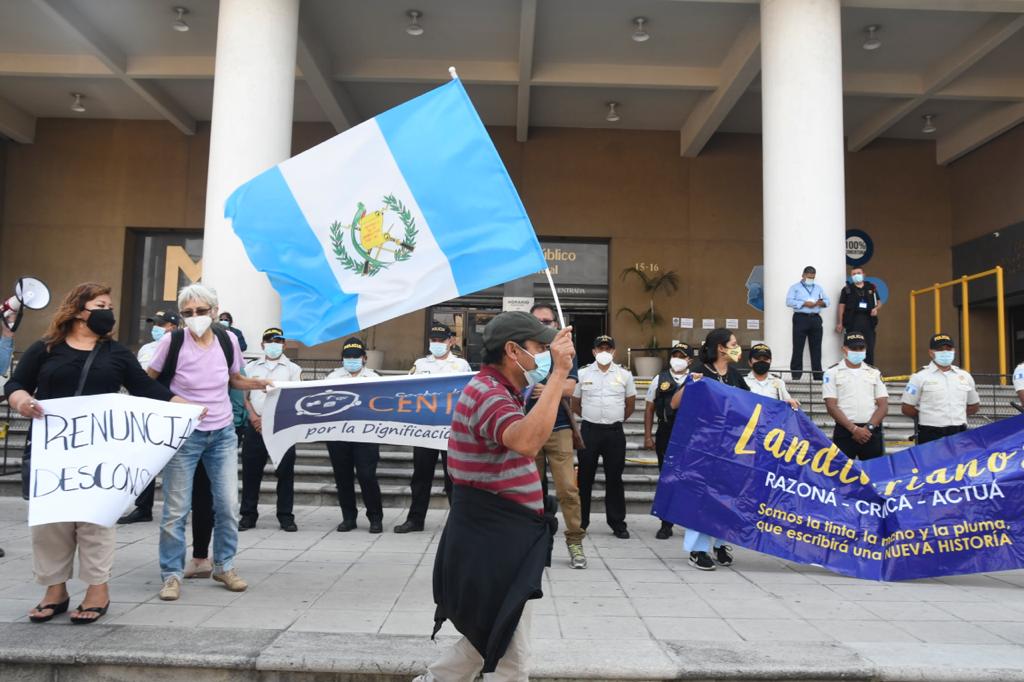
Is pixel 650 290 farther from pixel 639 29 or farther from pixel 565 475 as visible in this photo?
pixel 565 475

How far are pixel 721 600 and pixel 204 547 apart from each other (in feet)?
11.9

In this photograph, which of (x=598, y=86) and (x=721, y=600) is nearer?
(x=721, y=600)

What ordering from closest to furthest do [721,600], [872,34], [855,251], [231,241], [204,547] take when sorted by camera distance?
[721,600]
[204,547]
[231,241]
[872,34]
[855,251]

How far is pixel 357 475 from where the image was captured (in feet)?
24.2

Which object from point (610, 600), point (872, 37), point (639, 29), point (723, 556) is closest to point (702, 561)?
point (723, 556)

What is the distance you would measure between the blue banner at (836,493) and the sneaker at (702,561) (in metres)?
0.26

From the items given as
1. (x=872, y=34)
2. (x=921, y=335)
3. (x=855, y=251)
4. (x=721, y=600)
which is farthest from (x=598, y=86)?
(x=721, y=600)

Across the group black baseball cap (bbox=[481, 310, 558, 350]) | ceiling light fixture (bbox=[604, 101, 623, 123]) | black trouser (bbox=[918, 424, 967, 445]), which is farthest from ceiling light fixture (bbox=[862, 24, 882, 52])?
black baseball cap (bbox=[481, 310, 558, 350])

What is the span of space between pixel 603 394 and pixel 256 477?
3450 millimetres

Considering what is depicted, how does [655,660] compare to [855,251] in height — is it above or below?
below

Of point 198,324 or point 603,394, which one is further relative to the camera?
point 603,394

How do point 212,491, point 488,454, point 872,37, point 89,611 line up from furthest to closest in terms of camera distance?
1. point 872,37
2. point 212,491
3. point 89,611
4. point 488,454

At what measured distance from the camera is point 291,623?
426 centimetres

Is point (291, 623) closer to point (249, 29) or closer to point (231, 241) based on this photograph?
point (231, 241)
